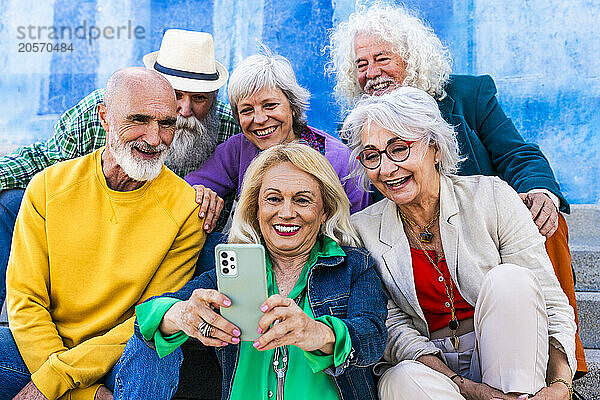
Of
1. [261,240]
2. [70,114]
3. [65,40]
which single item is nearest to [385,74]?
[261,240]

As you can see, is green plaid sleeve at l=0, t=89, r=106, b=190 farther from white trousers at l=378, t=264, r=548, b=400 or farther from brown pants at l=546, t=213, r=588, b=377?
brown pants at l=546, t=213, r=588, b=377

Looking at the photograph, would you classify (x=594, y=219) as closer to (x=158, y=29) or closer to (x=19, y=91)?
(x=158, y=29)

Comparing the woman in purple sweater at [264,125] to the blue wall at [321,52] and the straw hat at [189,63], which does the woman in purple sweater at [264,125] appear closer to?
the straw hat at [189,63]

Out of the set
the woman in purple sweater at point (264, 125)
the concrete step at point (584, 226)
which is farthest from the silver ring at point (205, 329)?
the concrete step at point (584, 226)

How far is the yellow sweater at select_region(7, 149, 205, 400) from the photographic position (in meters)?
2.42

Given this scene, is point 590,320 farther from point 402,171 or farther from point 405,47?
point 405,47

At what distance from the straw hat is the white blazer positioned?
1500 millimetres

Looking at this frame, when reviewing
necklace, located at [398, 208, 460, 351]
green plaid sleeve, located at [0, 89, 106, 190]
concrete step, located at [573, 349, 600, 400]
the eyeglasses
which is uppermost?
the eyeglasses

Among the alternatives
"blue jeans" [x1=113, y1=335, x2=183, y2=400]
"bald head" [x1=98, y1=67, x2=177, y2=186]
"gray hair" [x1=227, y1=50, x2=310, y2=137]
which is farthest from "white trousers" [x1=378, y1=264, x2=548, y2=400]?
"gray hair" [x1=227, y1=50, x2=310, y2=137]

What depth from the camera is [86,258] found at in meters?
2.52

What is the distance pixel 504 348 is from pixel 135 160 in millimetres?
1580

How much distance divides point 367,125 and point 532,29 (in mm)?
3130

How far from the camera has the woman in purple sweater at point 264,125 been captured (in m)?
3.19

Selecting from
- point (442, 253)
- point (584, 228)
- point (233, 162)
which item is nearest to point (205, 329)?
point (442, 253)
